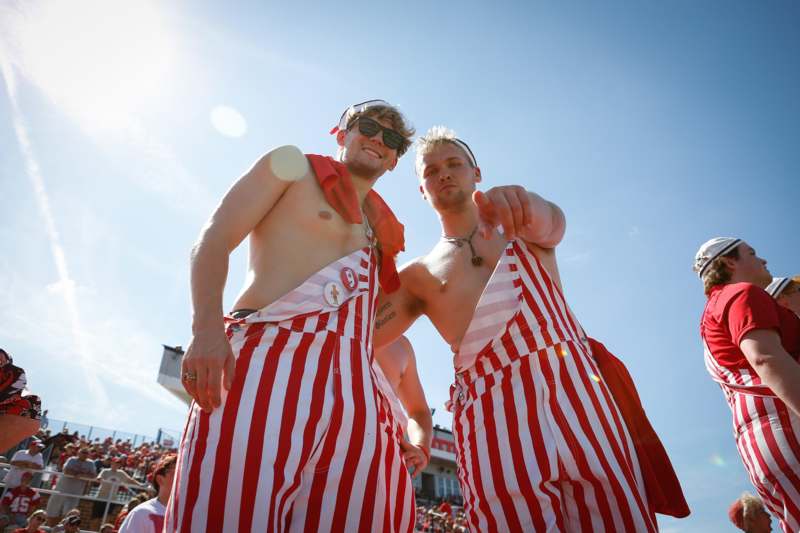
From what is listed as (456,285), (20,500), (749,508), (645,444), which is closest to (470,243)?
(456,285)

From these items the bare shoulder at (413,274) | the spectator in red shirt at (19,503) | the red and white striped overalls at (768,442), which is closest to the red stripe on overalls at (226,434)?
the bare shoulder at (413,274)

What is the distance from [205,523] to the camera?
149cm

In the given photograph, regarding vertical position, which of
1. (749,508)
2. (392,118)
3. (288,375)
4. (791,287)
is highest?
(392,118)

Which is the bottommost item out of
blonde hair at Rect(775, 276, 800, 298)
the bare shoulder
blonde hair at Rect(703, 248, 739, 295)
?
the bare shoulder

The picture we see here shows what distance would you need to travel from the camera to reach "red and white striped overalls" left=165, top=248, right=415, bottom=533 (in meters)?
1.54

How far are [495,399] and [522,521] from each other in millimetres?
459

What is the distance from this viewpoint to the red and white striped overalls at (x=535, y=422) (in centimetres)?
183

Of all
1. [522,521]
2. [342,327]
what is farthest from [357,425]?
[522,521]

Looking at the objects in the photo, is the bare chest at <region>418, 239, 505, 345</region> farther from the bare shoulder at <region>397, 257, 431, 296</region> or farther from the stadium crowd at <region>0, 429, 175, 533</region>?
the stadium crowd at <region>0, 429, 175, 533</region>

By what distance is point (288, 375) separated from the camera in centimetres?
176

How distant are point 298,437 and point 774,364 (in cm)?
226

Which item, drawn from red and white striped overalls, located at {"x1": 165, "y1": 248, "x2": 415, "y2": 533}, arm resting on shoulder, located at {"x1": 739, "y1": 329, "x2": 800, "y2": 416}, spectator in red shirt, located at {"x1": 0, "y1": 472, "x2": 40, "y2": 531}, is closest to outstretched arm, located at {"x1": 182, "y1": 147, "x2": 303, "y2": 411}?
red and white striped overalls, located at {"x1": 165, "y1": 248, "x2": 415, "y2": 533}

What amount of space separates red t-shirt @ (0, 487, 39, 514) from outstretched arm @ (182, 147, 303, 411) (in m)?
8.81

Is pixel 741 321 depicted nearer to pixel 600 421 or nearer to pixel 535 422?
pixel 600 421
